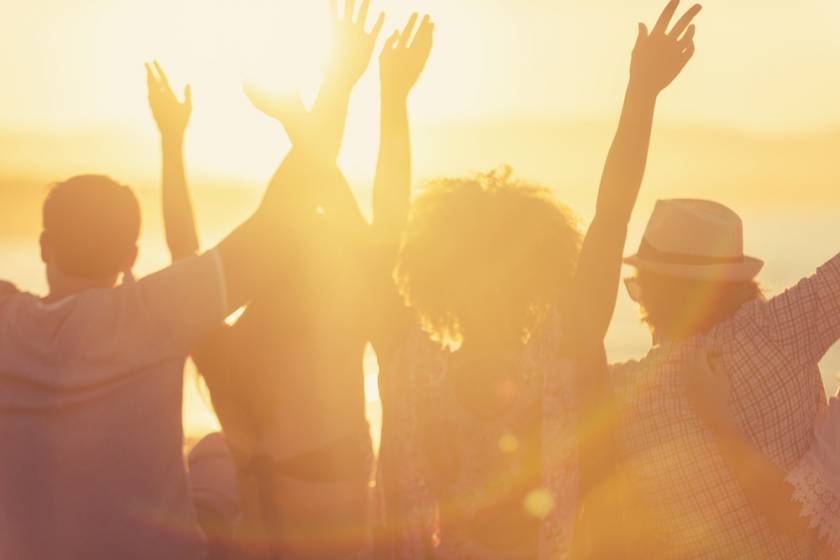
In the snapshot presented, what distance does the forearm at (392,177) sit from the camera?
3863 mm

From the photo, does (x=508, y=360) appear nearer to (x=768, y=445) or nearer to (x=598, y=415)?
(x=598, y=415)

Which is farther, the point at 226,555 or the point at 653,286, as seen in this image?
the point at 653,286

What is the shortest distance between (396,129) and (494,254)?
0.58 m

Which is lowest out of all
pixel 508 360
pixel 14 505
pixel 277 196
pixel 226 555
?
pixel 226 555

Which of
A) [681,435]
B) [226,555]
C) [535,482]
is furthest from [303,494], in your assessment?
[681,435]

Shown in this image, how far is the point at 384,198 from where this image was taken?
12.7 ft

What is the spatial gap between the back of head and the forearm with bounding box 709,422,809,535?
0.80 meters

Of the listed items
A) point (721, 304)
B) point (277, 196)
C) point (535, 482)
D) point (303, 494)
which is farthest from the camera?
point (721, 304)

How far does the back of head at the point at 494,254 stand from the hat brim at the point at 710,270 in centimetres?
46

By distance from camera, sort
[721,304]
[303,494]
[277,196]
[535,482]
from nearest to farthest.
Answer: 1. [277,196]
2. [303,494]
3. [535,482]
4. [721,304]

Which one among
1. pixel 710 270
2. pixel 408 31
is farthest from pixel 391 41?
pixel 710 270

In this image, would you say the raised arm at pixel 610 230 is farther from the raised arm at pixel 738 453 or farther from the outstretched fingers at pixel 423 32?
the outstretched fingers at pixel 423 32

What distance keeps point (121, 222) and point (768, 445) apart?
242 cm

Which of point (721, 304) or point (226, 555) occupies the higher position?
point (721, 304)
